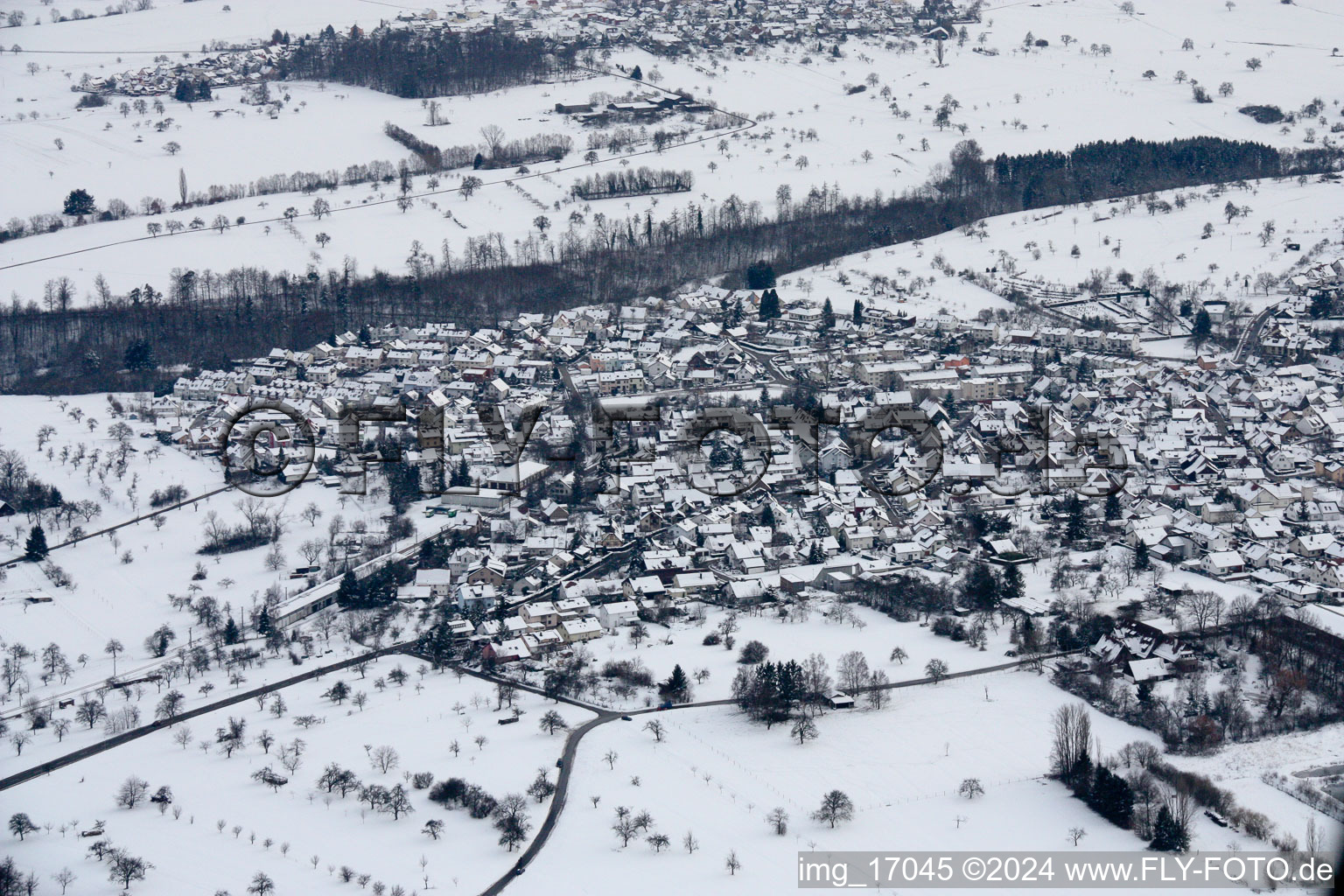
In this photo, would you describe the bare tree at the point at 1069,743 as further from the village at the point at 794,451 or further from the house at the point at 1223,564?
the house at the point at 1223,564

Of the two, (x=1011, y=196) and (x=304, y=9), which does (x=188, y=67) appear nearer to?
(x=304, y=9)

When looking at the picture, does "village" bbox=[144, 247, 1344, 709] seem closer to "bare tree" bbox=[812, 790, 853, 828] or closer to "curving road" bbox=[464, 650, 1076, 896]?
"curving road" bbox=[464, 650, 1076, 896]

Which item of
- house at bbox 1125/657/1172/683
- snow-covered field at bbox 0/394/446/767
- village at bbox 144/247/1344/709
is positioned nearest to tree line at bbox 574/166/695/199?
village at bbox 144/247/1344/709

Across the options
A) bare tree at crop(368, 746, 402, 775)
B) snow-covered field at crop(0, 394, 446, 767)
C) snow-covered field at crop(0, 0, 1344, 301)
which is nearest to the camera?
bare tree at crop(368, 746, 402, 775)

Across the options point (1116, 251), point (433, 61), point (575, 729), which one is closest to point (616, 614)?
point (575, 729)

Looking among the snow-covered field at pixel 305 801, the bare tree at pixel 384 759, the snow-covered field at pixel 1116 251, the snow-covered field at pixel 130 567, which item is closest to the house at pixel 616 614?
the snow-covered field at pixel 305 801

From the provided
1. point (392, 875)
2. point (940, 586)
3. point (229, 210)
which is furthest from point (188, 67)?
point (392, 875)

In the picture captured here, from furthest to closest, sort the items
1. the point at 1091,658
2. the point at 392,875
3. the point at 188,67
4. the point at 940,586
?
the point at 188,67 < the point at 940,586 < the point at 1091,658 < the point at 392,875

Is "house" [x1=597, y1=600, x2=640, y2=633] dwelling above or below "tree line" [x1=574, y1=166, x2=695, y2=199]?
below

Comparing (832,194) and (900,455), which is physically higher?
(832,194)
